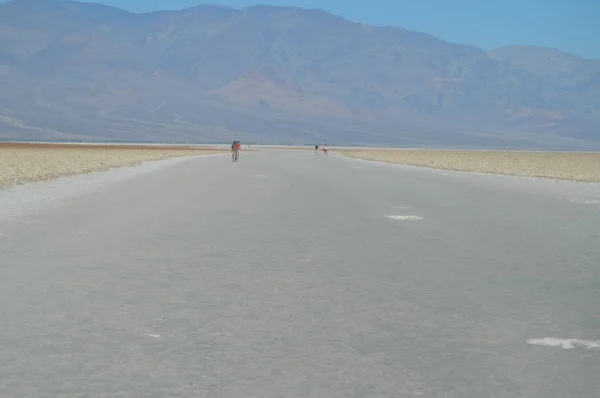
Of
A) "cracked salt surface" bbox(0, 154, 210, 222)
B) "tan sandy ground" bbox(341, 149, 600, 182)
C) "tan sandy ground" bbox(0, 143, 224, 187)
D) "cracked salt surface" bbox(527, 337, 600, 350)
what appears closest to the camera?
"cracked salt surface" bbox(527, 337, 600, 350)

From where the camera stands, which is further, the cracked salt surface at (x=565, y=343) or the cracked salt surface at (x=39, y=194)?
the cracked salt surface at (x=39, y=194)

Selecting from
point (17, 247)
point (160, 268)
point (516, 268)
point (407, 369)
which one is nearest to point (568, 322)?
point (407, 369)

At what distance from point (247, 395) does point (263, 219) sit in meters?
11.7

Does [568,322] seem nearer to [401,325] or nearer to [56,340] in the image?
[401,325]

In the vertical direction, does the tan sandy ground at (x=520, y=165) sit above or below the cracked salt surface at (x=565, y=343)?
below

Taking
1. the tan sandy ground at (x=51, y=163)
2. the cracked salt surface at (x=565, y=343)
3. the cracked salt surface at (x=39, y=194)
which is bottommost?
the tan sandy ground at (x=51, y=163)

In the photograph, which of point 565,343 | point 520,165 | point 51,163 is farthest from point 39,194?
point 520,165

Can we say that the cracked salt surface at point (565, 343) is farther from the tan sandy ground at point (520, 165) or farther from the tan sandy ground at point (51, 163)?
the tan sandy ground at point (520, 165)

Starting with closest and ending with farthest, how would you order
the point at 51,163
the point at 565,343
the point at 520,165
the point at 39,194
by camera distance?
the point at 565,343 < the point at 39,194 < the point at 51,163 < the point at 520,165

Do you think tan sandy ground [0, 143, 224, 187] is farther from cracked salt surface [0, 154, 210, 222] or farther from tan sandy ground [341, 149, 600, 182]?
tan sandy ground [341, 149, 600, 182]

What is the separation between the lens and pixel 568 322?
303 inches

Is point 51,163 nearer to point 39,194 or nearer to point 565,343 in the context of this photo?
point 39,194

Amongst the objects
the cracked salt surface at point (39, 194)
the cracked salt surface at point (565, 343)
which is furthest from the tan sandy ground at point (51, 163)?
the cracked salt surface at point (565, 343)

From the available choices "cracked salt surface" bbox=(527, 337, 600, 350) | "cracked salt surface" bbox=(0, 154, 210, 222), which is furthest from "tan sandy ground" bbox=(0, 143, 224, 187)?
"cracked salt surface" bbox=(527, 337, 600, 350)
